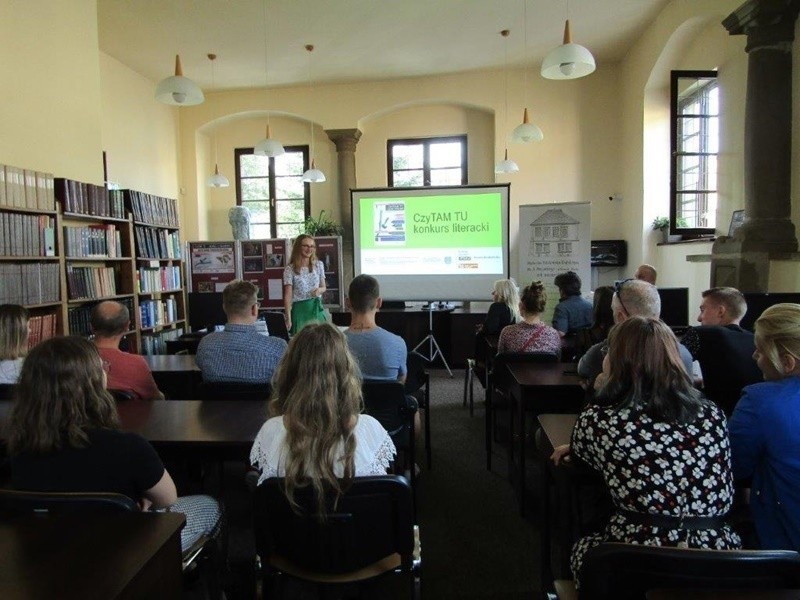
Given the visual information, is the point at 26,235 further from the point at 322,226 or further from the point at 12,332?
the point at 322,226

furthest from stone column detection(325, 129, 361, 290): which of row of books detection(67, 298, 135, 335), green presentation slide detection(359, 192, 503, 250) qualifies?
row of books detection(67, 298, 135, 335)

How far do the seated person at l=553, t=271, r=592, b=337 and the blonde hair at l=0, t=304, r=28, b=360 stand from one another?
3665 mm

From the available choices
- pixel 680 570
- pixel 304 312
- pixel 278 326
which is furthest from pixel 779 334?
pixel 278 326

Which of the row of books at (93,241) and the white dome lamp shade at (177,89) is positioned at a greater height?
the white dome lamp shade at (177,89)

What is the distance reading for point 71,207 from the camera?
4.39 m

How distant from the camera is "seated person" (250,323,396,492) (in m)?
1.42

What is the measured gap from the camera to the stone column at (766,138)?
4.02 meters

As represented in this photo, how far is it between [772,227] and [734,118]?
1.36m

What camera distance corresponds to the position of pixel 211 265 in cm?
743

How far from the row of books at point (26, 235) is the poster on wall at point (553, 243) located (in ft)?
16.4

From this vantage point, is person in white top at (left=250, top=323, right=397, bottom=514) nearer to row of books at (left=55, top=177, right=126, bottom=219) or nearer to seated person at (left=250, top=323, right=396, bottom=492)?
seated person at (left=250, top=323, right=396, bottom=492)

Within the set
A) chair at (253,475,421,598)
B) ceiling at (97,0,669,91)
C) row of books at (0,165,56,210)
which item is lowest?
chair at (253,475,421,598)

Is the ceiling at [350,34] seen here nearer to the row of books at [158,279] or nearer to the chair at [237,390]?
the row of books at [158,279]

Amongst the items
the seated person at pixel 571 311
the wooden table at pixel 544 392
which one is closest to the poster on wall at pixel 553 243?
the seated person at pixel 571 311
